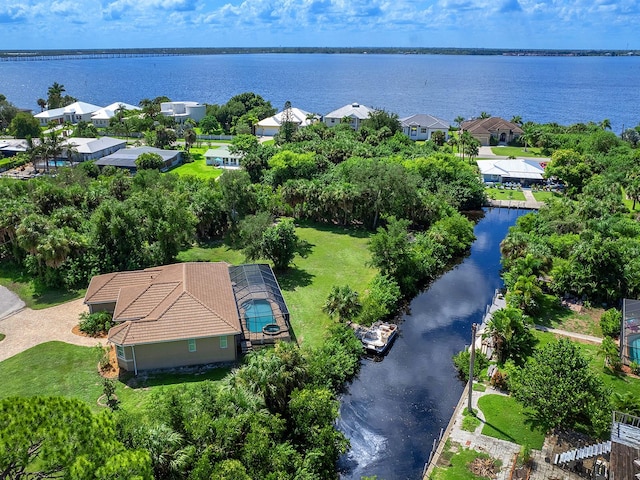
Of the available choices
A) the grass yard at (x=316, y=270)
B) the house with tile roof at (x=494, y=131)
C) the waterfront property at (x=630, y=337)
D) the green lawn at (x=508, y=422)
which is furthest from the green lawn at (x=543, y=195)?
the green lawn at (x=508, y=422)

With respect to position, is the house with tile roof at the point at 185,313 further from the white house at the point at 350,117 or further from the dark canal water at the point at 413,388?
the white house at the point at 350,117

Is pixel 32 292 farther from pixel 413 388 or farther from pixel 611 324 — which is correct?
pixel 611 324

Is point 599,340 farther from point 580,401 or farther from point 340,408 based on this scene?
point 340,408

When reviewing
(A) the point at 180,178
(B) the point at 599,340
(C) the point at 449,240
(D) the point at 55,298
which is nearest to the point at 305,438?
(B) the point at 599,340

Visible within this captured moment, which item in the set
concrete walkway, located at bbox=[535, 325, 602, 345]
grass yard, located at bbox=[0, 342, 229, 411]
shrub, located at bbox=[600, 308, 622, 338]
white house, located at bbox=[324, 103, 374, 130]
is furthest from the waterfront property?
white house, located at bbox=[324, 103, 374, 130]

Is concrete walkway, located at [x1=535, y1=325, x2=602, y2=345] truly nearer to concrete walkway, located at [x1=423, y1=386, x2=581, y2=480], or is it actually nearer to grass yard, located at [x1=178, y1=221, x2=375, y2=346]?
concrete walkway, located at [x1=423, y1=386, x2=581, y2=480]
